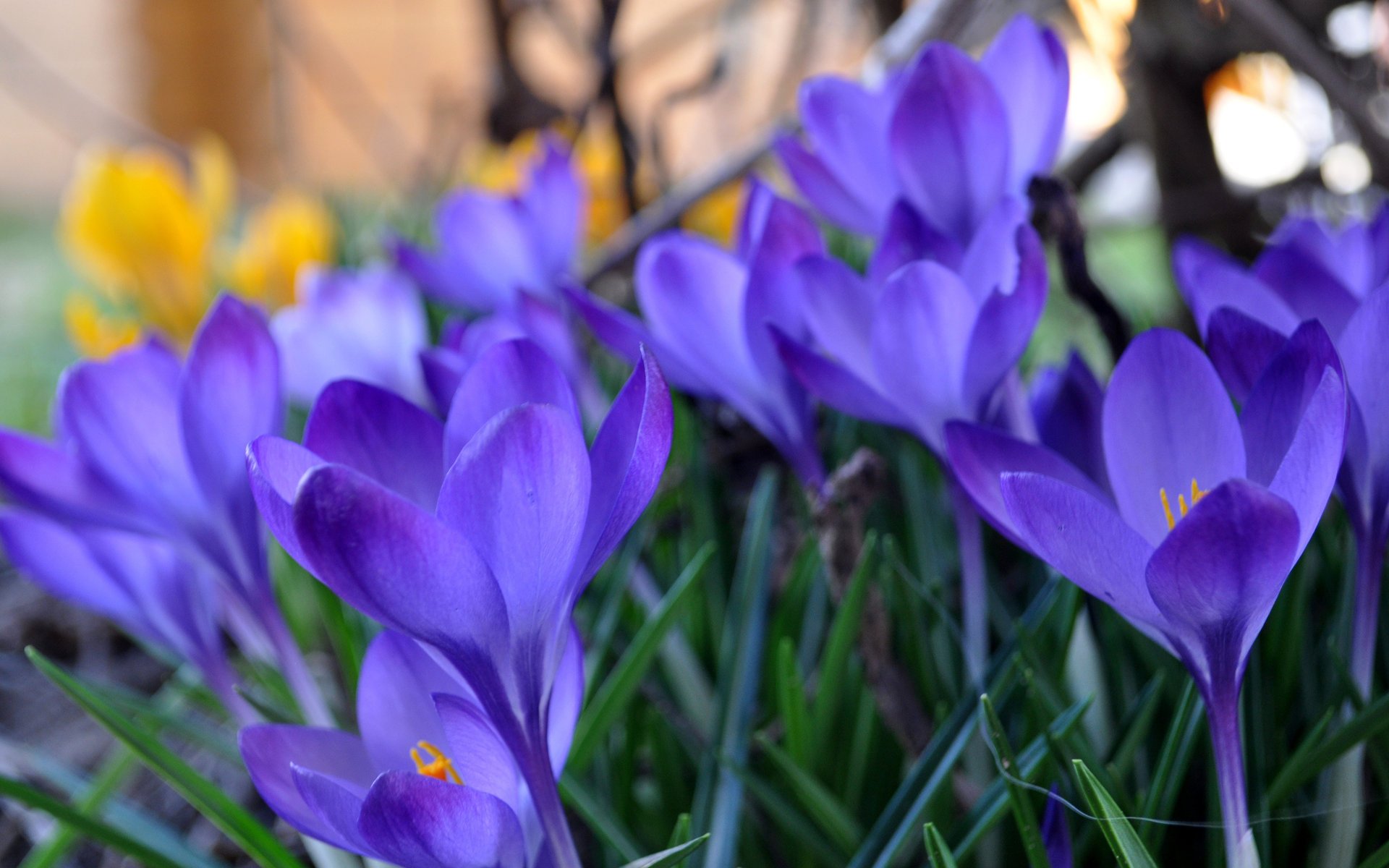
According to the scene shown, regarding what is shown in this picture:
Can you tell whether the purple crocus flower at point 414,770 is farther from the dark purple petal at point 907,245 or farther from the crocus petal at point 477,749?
the dark purple petal at point 907,245

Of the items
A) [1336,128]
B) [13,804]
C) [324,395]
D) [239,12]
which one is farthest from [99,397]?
[239,12]

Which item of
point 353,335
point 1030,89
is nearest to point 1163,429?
point 1030,89

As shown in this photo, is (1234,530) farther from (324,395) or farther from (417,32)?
(417,32)

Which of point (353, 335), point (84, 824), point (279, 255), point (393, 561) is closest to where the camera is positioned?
point (393, 561)

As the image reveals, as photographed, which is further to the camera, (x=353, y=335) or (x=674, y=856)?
(x=353, y=335)

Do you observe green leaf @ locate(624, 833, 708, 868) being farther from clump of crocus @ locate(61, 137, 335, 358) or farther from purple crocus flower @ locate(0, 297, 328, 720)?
clump of crocus @ locate(61, 137, 335, 358)

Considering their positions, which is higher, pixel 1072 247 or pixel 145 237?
pixel 145 237

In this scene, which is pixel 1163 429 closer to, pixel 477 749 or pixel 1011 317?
pixel 1011 317
